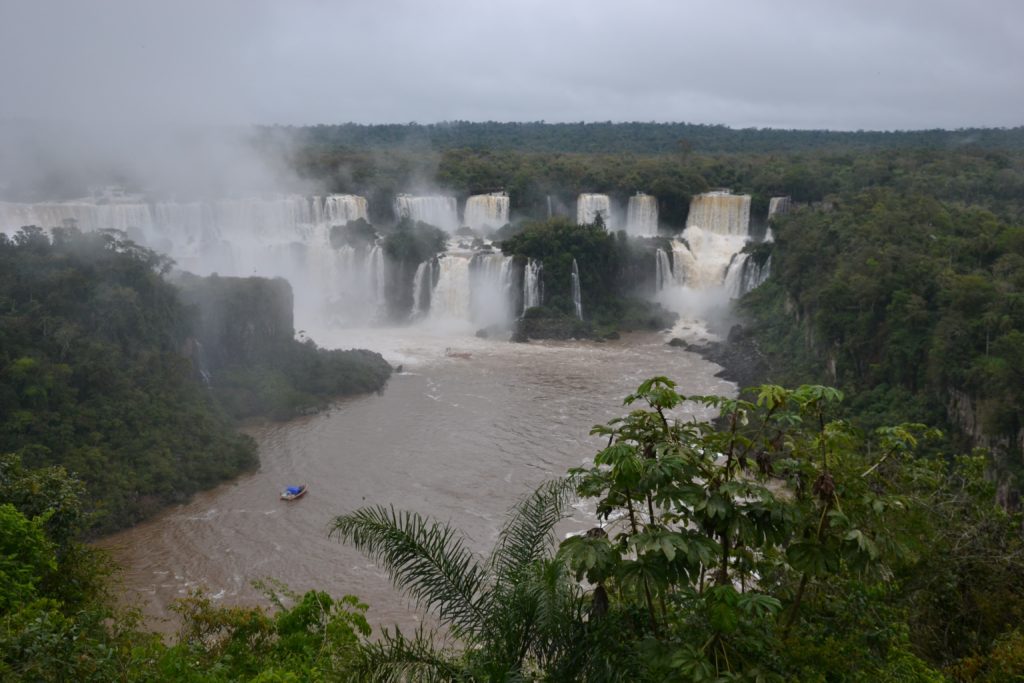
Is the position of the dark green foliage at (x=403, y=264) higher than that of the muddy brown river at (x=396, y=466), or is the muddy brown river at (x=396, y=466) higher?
the dark green foliage at (x=403, y=264)

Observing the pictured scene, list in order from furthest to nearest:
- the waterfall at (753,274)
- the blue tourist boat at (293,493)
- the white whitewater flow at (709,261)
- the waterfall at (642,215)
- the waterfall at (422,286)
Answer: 1. the waterfall at (642,215)
2. the white whitewater flow at (709,261)
3. the waterfall at (422,286)
4. the waterfall at (753,274)
5. the blue tourist boat at (293,493)

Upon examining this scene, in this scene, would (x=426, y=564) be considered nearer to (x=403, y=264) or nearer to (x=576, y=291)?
(x=576, y=291)

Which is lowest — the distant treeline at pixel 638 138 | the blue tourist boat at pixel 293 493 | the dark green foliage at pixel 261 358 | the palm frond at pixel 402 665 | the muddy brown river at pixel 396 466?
the muddy brown river at pixel 396 466

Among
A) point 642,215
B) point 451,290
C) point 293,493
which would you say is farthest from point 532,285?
point 293,493

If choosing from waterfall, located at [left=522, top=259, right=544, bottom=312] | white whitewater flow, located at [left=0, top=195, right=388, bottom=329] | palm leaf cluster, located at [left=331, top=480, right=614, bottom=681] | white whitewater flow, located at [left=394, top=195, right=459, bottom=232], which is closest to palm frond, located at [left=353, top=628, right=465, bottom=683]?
palm leaf cluster, located at [left=331, top=480, right=614, bottom=681]

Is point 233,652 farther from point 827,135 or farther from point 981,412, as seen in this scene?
point 827,135

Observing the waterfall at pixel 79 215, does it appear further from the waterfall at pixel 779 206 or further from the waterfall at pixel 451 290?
the waterfall at pixel 779 206

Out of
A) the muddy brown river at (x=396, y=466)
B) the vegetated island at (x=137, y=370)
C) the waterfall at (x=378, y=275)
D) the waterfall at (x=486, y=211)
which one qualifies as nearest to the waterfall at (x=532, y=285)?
the muddy brown river at (x=396, y=466)

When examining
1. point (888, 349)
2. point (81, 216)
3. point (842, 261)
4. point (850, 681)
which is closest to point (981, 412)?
point (888, 349)

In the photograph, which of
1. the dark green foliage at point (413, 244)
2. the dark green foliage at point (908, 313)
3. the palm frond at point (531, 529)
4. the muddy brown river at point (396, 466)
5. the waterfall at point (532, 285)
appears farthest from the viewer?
the dark green foliage at point (413, 244)

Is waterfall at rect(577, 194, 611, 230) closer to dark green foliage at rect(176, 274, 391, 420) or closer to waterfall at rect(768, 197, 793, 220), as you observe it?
waterfall at rect(768, 197, 793, 220)
